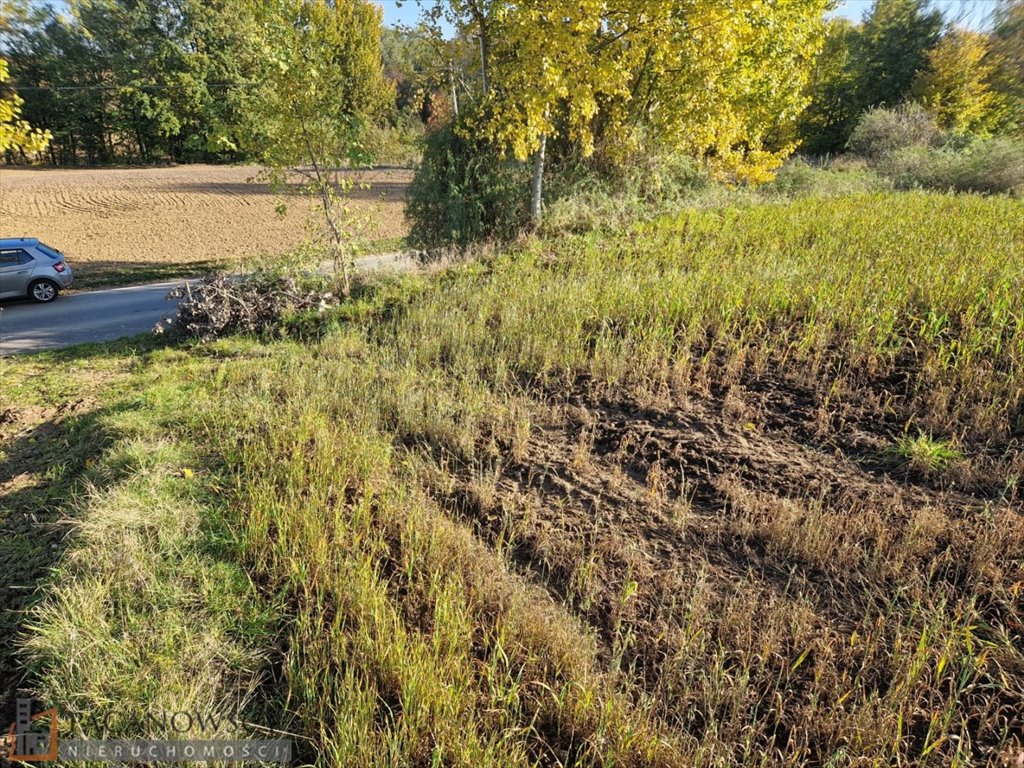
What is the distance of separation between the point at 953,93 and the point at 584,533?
34361 mm

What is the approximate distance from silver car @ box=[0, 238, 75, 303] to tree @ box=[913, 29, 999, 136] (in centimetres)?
3390

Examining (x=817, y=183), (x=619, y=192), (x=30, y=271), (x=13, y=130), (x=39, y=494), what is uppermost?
(x=13, y=130)

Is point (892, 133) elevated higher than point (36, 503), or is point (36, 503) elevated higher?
point (892, 133)

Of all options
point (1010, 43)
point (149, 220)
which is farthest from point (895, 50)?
point (149, 220)

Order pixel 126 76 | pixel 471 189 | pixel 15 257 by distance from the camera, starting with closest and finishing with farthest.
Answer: pixel 471 189 < pixel 15 257 < pixel 126 76

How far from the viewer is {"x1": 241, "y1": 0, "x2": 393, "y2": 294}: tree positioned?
738cm

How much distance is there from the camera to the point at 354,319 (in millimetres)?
7195

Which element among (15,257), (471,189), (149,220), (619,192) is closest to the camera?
(471,189)

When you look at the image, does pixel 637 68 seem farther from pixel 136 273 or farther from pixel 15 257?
pixel 136 273

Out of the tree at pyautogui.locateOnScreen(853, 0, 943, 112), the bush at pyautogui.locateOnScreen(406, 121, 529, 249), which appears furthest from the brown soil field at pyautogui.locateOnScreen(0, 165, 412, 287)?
the tree at pyautogui.locateOnScreen(853, 0, 943, 112)

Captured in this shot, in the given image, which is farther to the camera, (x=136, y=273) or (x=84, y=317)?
(x=136, y=273)

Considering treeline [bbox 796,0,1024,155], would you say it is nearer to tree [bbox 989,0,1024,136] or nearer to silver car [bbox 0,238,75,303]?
tree [bbox 989,0,1024,136]

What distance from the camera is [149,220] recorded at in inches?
814

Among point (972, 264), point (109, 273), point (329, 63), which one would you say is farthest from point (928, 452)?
point (109, 273)
